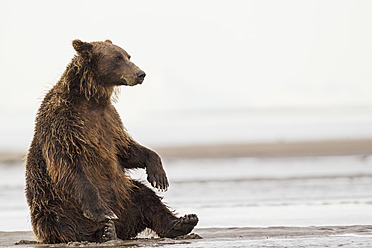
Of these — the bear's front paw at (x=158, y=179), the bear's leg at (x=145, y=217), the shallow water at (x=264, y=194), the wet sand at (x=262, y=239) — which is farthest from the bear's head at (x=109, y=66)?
the shallow water at (x=264, y=194)

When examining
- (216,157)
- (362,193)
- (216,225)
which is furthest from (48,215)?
(216,157)

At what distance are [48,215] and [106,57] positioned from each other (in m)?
1.60

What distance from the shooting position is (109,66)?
287 inches

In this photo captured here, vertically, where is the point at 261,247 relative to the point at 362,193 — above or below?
below

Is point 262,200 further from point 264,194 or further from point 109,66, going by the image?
point 109,66

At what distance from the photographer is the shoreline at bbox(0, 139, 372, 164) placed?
22780mm

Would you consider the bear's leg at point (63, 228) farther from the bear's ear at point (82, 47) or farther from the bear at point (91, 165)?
the bear's ear at point (82, 47)

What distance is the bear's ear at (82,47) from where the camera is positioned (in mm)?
7238

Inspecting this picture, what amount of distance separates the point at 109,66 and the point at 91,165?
98cm

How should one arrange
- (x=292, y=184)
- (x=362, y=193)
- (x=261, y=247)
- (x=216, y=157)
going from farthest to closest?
1. (x=216, y=157)
2. (x=292, y=184)
3. (x=362, y=193)
4. (x=261, y=247)

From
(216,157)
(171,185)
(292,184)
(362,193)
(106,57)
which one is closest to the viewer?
(106,57)

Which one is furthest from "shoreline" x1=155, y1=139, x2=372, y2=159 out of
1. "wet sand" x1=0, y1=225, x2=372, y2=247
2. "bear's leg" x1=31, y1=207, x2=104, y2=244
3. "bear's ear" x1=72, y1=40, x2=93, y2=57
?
"bear's leg" x1=31, y1=207, x2=104, y2=244

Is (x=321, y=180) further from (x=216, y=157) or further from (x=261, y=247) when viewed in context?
(x=216, y=157)

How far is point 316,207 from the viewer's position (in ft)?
31.9
